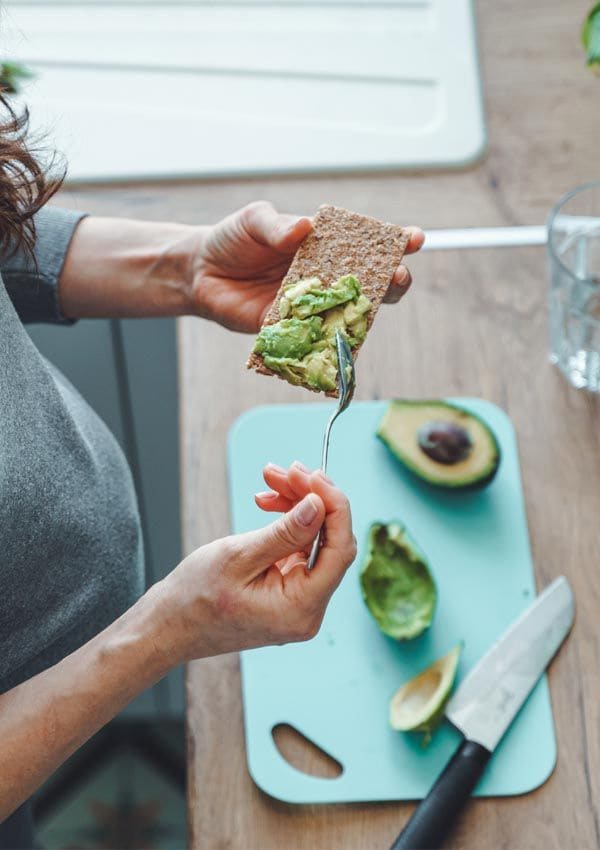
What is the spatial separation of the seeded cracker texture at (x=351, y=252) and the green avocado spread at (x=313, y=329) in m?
0.01

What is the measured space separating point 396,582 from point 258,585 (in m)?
0.31

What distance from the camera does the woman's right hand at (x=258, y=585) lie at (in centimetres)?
88

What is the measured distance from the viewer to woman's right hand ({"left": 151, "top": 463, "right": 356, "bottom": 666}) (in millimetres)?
877

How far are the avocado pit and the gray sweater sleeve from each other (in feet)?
1.42

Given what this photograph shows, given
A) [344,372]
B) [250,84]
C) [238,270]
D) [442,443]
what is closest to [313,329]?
[344,372]

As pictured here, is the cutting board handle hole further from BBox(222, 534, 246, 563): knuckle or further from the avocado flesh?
BBox(222, 534, 246, 563): knuckle

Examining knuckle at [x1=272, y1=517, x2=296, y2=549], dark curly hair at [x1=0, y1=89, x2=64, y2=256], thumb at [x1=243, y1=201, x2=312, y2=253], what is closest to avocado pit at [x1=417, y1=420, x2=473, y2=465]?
thumb at [x1=243, y1=201, x2=312, y2=253]

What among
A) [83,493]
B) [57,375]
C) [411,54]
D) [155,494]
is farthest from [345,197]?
[155,494]

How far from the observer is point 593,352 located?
4.17ft

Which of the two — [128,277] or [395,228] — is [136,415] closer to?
[128,277]

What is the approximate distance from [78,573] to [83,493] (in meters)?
0.08

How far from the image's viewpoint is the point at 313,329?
1.01 metres

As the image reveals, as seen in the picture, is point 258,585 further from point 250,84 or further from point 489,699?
point 250,84

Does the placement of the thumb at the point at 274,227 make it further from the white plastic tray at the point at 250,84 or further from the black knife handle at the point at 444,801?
the black knife handle at the point at 444,801
